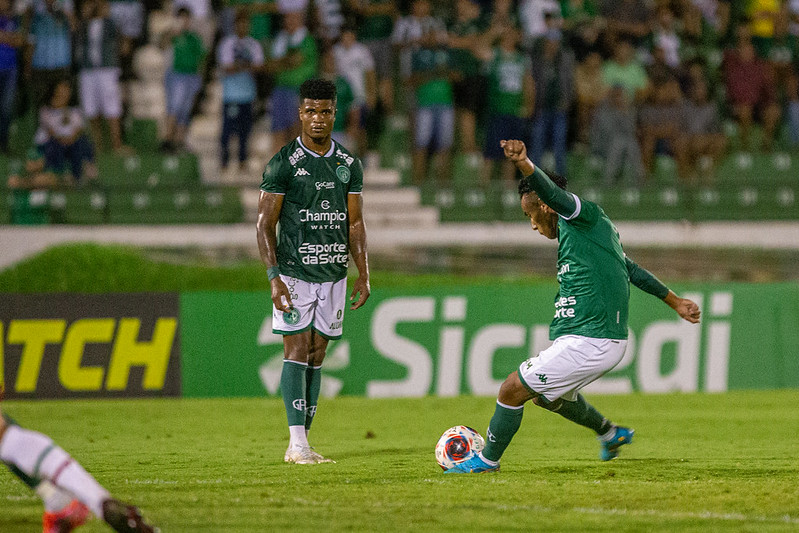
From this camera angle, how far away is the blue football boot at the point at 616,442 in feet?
24.4

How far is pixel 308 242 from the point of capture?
752 cm

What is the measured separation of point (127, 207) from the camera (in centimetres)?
1559

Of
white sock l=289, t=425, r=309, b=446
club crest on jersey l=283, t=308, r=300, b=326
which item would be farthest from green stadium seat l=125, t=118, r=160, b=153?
white sock l=289, t=425, r=309, b=446

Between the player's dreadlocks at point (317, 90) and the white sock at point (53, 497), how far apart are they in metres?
3.57

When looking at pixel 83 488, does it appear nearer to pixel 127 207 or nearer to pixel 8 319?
pixel 8 319

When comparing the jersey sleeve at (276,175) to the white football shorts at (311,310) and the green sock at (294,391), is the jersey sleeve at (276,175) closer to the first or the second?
the white football shorts at (311,310)

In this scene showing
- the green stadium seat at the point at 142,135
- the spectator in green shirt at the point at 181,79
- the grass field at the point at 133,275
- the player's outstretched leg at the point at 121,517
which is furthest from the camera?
the green stadium seat at the point at 142,135

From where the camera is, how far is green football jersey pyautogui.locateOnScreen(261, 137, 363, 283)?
7465 mm

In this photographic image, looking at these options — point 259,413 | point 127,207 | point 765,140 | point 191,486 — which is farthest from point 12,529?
point 765,140

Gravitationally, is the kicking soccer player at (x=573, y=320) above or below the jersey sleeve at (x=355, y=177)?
below

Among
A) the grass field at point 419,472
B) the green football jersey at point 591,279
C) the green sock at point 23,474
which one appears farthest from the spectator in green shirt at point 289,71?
the green sock at point 23,474

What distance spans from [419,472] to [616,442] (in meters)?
1.39

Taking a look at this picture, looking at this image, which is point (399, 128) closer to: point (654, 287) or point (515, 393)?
point (654, 287)

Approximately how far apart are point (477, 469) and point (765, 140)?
13095 millimetres
